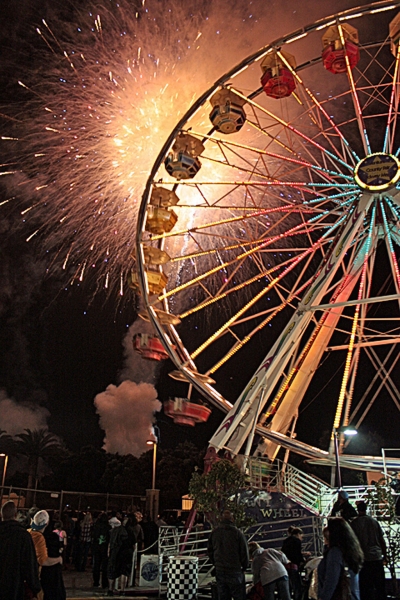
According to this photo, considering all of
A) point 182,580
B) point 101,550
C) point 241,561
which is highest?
point 101,550

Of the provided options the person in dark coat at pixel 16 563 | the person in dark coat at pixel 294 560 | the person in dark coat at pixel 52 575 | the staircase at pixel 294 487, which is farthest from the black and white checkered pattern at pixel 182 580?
the person in dark coat at pixel 16 563

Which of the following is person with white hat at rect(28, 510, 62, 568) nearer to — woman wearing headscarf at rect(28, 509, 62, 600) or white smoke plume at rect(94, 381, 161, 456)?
woman wearing headscarf at rect(28, 509, 62, 600)

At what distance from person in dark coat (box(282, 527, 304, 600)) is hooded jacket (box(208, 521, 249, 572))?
3.79 ft

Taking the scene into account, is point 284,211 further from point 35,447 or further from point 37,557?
point 35,447

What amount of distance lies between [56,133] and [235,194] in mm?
5896

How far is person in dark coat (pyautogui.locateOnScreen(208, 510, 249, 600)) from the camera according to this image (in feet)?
22.6

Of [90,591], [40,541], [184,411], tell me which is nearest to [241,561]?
[40,541]

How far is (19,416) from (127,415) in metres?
10.5

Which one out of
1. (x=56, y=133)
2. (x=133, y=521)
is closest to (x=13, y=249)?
(x=56, y=133)

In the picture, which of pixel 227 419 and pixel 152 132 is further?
pixel 152 132

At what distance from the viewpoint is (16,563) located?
4.91 metres

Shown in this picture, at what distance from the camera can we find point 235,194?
19.4m

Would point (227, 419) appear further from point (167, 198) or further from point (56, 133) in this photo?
point (56, 133)

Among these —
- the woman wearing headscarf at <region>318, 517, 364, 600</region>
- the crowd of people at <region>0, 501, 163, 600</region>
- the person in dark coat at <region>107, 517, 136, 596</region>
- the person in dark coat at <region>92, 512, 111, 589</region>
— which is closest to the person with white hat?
the crowd of people at <region>0, 501, 163, 600</region>
